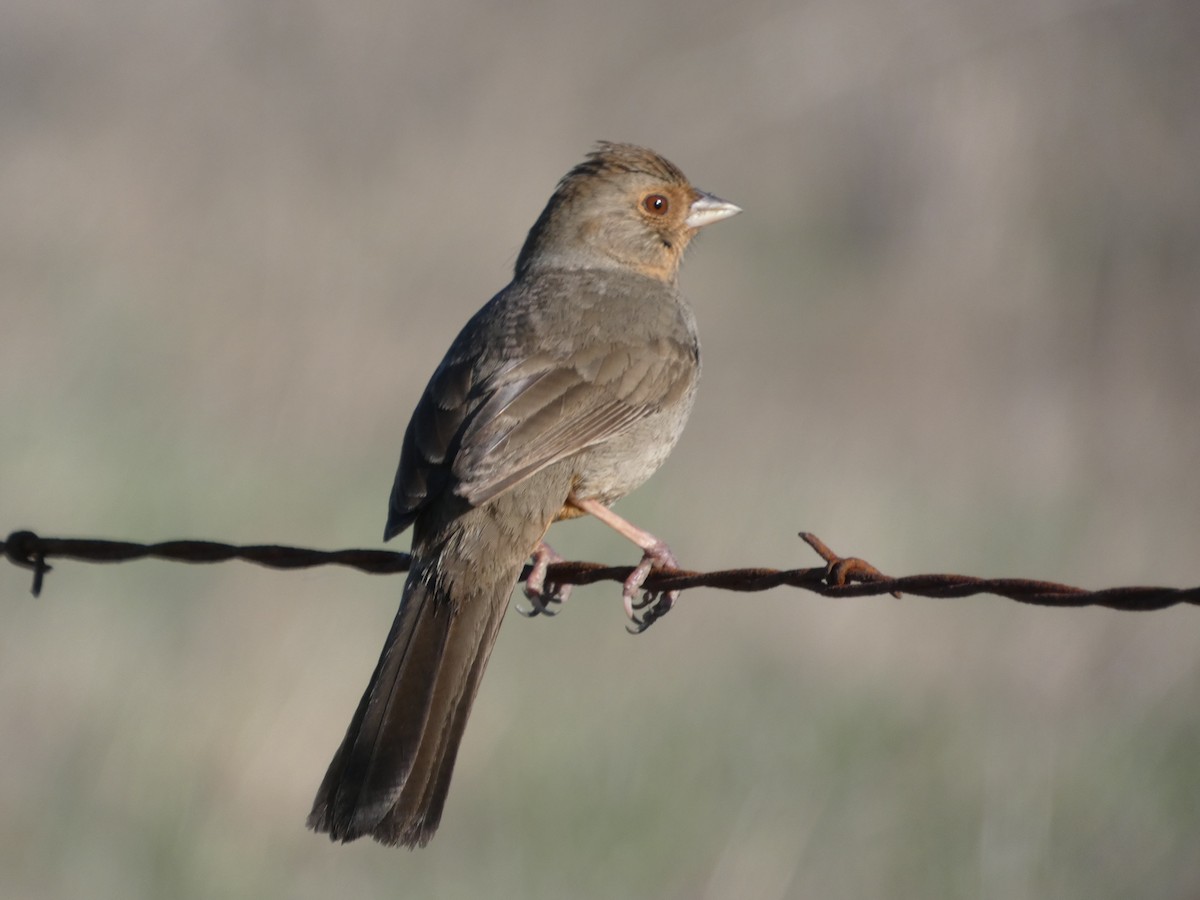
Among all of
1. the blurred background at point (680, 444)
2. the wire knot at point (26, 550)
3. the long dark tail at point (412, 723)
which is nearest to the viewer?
the long dark tail at point (412, 723)

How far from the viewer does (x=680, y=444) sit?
375 inches

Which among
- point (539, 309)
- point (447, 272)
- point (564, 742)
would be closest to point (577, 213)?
point (539, 309)

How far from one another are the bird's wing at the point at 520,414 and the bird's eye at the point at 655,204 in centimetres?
104

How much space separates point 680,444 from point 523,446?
16.4 feet

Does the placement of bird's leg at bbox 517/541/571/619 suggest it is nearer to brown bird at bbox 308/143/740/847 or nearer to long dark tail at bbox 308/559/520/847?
brown bird at bbox 308/143/740/847

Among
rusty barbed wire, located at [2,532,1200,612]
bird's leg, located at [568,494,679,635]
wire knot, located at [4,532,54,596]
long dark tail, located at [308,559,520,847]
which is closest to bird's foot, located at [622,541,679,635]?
bird's leg, located at [568,494,679,635]

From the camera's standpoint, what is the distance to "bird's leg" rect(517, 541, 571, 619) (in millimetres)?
4832

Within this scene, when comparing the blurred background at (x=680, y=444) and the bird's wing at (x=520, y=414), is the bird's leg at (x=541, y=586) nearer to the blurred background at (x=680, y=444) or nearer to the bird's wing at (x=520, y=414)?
the bird's wing at (x=520, y=414)

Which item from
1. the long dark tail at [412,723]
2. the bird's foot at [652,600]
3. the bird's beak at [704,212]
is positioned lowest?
the long dark tail at [412,723]

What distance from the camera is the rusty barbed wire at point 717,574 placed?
124 inches

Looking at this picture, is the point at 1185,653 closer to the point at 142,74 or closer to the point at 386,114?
the point at 386,114

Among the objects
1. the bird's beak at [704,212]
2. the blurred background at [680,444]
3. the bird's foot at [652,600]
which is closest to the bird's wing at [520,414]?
the bird's foot at [652,600]

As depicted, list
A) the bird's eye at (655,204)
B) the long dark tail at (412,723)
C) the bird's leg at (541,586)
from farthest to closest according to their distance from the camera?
the bird's eye at (655,204)
the bird's leg at (541,586)
the long dark tail at (412,723)

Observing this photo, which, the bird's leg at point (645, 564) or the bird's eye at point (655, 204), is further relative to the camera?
the bird's eye at point (655, 204)
